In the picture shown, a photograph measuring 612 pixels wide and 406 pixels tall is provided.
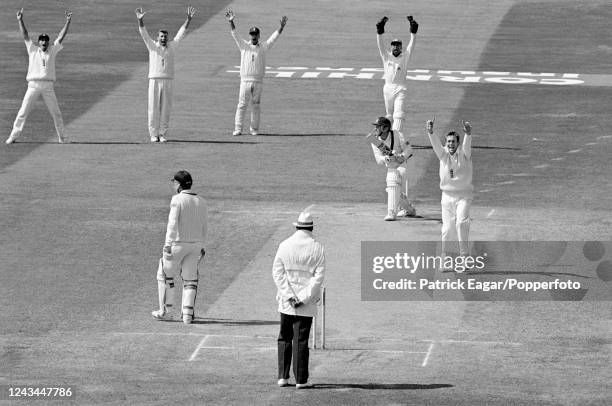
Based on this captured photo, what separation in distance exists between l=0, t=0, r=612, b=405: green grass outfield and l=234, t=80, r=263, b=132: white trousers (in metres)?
0.71

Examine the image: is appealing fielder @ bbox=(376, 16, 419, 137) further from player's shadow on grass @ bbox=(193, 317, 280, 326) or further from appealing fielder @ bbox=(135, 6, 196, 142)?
player's shadow on grass @ bbox=(193, 317, 280, 326)

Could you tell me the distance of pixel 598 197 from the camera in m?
31.4

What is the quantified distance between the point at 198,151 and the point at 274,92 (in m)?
7.39

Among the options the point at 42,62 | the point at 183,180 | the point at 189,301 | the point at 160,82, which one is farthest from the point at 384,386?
the point at 42,62

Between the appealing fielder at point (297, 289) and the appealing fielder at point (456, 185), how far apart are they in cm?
540

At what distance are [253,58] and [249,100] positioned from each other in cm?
124

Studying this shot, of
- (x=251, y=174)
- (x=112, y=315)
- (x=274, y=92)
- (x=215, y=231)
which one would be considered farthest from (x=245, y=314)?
(x=274, y=92)

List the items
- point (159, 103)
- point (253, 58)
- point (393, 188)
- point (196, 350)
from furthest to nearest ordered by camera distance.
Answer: point (253, 58)
point (159, 103)
point (393, 188)
point (196, 350)

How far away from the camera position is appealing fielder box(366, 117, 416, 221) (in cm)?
2778

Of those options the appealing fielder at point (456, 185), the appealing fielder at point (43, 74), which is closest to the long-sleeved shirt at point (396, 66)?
the appealing fielder at point (43, 74)

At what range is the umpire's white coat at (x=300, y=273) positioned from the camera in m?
19.1

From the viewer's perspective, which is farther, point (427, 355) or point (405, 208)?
point (405, 208)

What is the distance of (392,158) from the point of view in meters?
28.0

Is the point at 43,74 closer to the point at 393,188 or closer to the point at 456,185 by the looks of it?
the point at 393,188
